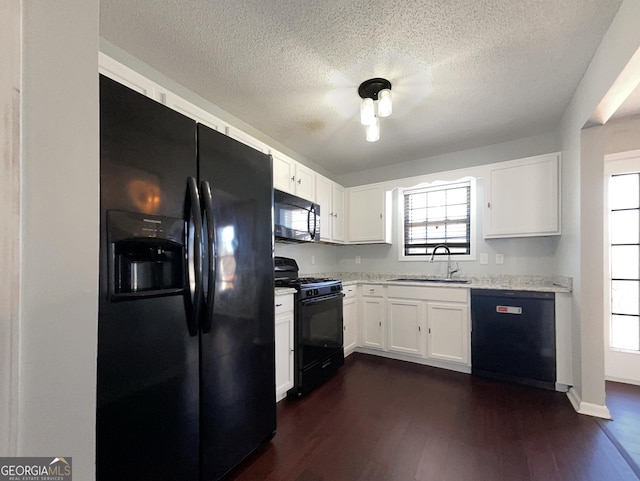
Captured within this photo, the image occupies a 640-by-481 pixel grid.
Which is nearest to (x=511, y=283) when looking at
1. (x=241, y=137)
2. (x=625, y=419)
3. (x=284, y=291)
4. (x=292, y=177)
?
(x=625, y=419)

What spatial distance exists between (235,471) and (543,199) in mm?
3254

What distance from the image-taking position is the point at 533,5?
1.45 meters

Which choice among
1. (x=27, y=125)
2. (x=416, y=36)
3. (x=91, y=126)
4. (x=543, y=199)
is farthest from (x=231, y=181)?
(x=543, y=199)

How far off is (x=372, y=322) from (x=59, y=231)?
3139mm

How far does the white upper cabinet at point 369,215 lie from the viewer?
361 cm

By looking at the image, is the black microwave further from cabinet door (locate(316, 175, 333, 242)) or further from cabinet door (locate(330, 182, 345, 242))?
cabinet door (locate(330, 182, 345, 242))

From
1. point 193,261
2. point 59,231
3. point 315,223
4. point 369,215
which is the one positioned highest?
→ point 369,215

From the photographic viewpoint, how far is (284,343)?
7.08 ft

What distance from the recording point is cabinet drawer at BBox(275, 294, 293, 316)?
2.09 meters

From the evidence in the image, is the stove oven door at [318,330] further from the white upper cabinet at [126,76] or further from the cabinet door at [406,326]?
the white upper cabinet at [126,76]

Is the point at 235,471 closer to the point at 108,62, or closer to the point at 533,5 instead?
the point at 108,62

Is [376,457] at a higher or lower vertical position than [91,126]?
lower

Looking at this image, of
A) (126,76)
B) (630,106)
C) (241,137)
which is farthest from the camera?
(630,106)

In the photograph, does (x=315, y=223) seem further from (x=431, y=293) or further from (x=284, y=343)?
(x=431, y=293)
